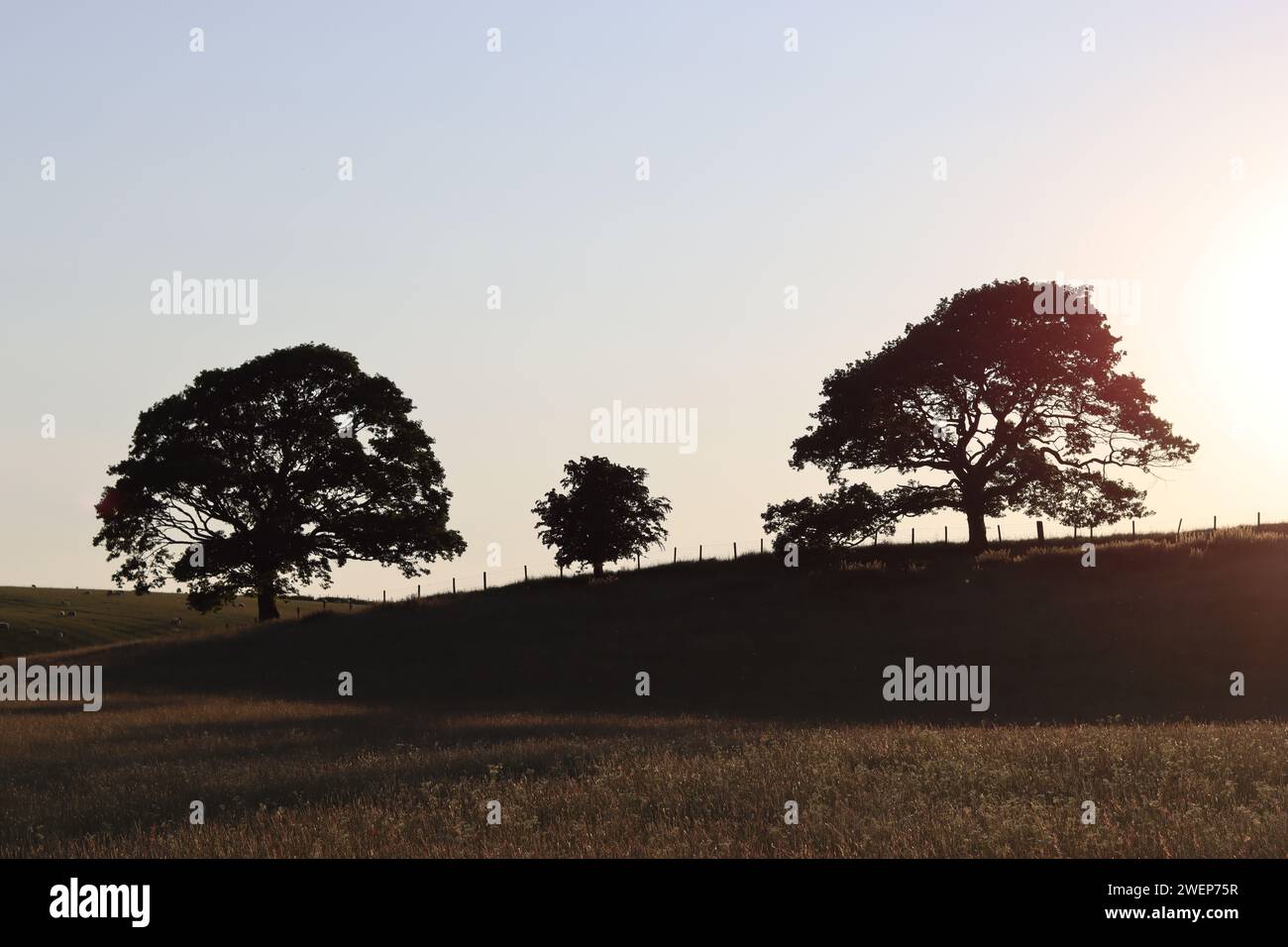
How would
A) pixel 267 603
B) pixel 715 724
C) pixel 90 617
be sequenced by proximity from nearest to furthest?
pixel 715 724 → pixel 267 603 → pixel 90 617

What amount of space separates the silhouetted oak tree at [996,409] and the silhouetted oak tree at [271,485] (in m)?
21.7

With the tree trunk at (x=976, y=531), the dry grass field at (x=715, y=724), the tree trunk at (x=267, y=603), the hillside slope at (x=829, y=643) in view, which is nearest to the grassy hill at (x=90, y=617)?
the tree trunk at (x=267, y=603)

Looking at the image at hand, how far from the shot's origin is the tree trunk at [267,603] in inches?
2431

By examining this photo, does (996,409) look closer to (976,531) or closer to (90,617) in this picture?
(976,531)

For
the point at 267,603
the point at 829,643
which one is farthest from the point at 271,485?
the point at 829,643

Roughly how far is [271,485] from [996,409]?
35.4 metres

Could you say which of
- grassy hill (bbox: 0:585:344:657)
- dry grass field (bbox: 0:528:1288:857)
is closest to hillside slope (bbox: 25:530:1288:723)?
dry grass field (bbox: 0:528:1288:857)

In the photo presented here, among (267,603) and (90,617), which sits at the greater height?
(90,617)

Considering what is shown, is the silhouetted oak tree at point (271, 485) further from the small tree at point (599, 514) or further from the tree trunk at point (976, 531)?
the tree trunk at point (976, 531)

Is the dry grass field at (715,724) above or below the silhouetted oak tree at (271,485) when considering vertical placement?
below

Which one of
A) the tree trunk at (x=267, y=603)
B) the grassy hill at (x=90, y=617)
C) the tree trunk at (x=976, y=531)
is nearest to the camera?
the tree trunk at (x=976, y=531)

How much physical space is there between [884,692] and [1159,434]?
2294 centimetres

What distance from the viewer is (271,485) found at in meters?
61.9
